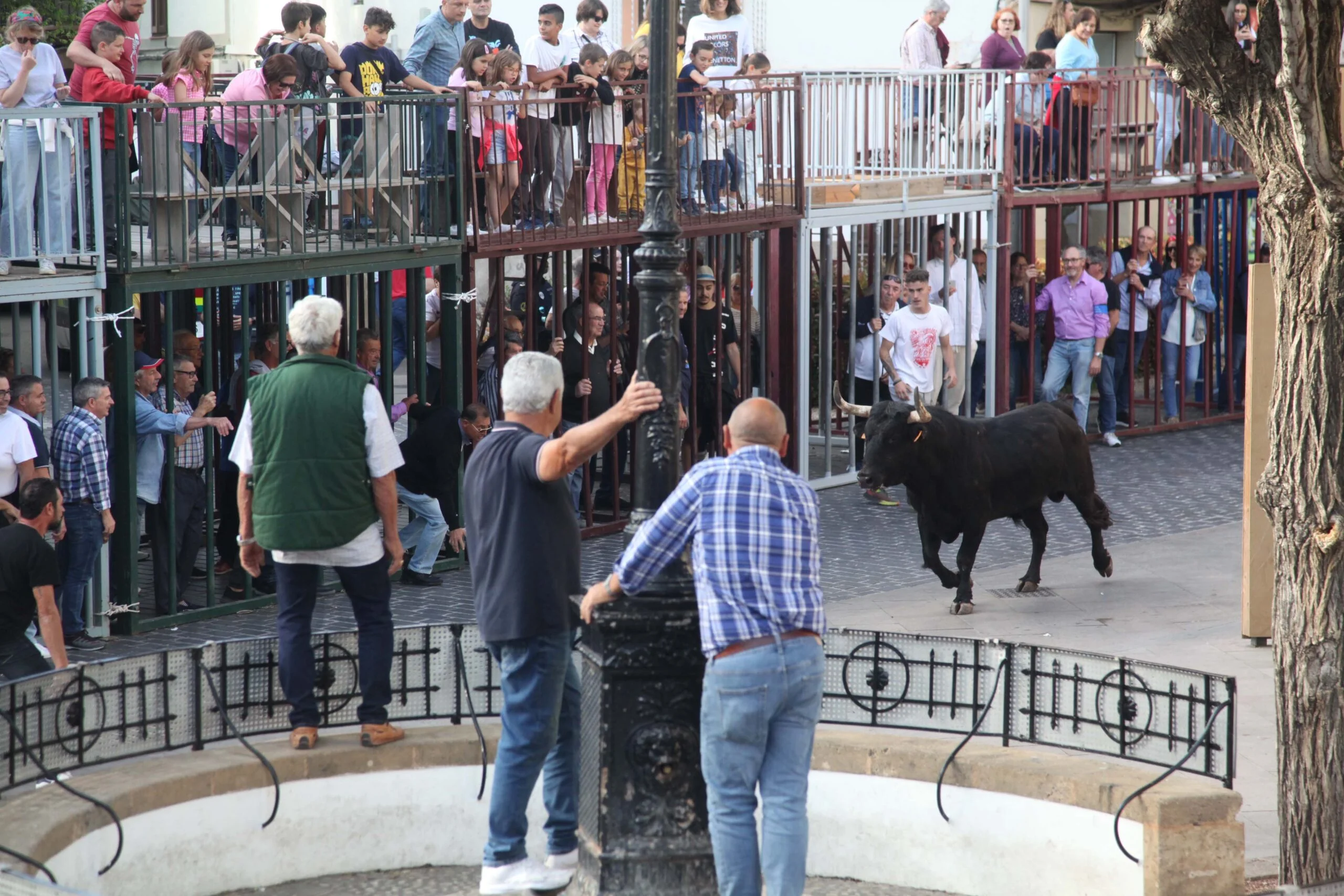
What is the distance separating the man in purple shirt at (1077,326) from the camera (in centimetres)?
1742

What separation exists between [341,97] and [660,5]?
20.7 ft

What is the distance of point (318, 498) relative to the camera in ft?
21.9

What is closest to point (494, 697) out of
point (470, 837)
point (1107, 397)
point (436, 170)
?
point (470, 837)

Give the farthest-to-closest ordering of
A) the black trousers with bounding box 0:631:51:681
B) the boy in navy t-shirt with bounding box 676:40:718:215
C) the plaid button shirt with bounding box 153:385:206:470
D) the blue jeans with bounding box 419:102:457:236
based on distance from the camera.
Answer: the boy in navy t-shirt with bounding box 676:40:718:215, the blue jeans with bounding box 419:102:457:236, the plaid button shirt with bounding box 153:385:206:470, the black trousers with bounding box 0:631:51:681

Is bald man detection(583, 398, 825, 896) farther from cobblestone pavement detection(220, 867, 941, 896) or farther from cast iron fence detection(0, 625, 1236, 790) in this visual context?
cast iron fence detection(0, 625, 1236, 790)

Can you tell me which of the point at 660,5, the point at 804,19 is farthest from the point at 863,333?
the point at 804,19

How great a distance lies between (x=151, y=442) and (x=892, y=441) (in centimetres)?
458

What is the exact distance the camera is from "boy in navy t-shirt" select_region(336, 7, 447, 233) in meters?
12.0

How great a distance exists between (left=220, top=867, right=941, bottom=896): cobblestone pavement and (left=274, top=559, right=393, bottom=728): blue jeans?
614mm

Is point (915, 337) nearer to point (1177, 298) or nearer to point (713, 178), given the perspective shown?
point (713, 178)

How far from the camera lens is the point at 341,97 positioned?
38.4 feet

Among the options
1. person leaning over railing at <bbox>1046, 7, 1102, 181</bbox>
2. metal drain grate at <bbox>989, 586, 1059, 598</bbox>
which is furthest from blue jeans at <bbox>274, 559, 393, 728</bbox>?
person leaning over railing at <bbox>1046, 7, 1102, 181</bbox>

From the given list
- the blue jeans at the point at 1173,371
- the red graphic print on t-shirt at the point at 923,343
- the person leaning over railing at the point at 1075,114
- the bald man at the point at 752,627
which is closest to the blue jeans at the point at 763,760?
the bald man at the point at 752,627

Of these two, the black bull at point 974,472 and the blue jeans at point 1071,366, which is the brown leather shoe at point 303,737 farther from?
the blue jeans at point 1071,366
